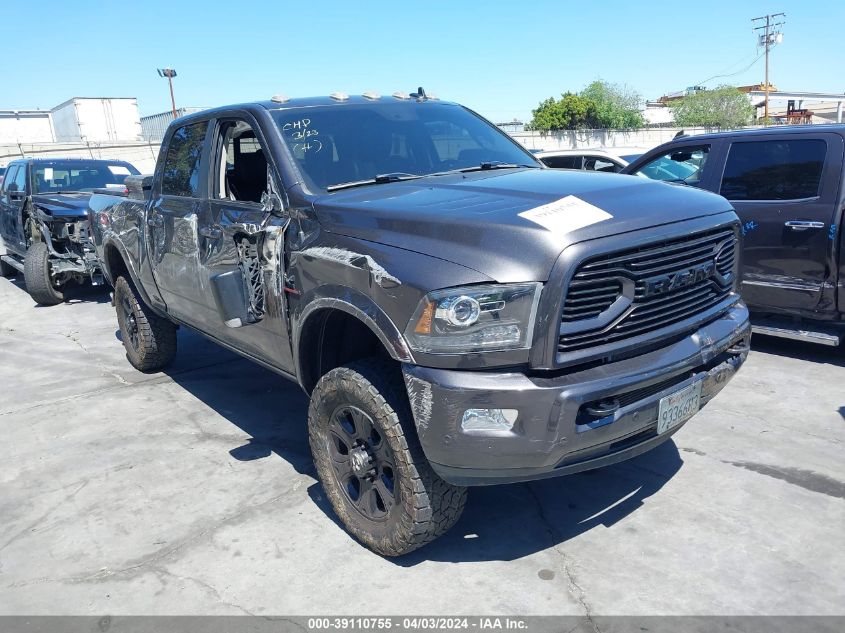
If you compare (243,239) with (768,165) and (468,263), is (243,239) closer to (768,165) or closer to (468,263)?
(468,263)

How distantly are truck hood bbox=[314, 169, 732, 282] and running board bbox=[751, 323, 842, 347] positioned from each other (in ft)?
8.55

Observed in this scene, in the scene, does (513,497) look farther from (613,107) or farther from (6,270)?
(613,107)

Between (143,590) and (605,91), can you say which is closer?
(143,590)

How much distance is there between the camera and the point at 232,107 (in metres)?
4.09

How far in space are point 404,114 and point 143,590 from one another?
9.51 ft

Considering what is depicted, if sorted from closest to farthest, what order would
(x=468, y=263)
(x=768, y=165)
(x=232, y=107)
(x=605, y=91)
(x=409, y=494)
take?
(x=468, y=263)
(x=409, y=494)
(x=232, y=107)
(x=768, y=165)
(x=605, y=91)

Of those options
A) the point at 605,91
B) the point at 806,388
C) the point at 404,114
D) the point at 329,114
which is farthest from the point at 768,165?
the point at 605,91

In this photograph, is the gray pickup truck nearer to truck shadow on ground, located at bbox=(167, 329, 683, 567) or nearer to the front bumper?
the front bumper

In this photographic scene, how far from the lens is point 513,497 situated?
11.9 feet

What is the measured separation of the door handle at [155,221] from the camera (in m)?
4.78

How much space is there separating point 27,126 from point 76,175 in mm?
52790

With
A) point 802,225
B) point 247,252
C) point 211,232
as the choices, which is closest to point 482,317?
point 247,252

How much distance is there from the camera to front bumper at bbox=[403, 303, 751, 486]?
246 centimetres

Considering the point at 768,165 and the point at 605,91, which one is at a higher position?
the point at 605,91
